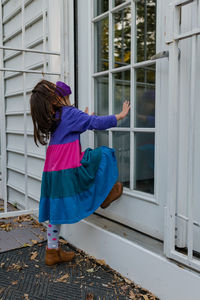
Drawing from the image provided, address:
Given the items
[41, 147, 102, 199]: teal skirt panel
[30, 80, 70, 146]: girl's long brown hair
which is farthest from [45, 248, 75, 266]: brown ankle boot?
[30, 80, 70, 146]: girl's long brown hair

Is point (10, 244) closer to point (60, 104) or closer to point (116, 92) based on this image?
point (60, 104)

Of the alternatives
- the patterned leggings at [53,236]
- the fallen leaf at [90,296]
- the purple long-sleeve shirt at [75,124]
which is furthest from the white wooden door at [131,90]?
the fallen leaf at [90,296]

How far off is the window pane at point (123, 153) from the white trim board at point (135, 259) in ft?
1.24

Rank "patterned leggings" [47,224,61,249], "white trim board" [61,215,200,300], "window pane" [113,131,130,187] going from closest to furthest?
"white trim board" [61,215,200,300], "patterned leggings" [47,224,61,249], "window pane" [113,131,130,187]

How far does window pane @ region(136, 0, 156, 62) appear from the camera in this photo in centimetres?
201

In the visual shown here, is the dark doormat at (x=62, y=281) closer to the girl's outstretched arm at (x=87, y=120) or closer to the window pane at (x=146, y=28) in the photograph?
the girl's outstretched arm at (x=87, y=120)

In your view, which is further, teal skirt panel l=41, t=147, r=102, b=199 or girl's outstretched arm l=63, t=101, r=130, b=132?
teal skirt panel l=41, t=147, r=102, b=199

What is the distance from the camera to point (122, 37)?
2.28 metres

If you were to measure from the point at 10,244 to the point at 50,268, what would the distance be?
56 centimetres

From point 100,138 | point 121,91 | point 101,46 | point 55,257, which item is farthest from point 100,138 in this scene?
point 55,257

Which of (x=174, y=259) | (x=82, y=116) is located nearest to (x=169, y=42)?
(x=82, y=116)

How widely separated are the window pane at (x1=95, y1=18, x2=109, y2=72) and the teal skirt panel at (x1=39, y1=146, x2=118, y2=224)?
0.82 meters

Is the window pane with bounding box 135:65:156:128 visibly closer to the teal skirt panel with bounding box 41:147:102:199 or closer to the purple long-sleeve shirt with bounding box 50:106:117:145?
the purple long-sleeve shirt with bounding box 50:106:117:145

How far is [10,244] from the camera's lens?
250 centimetres
